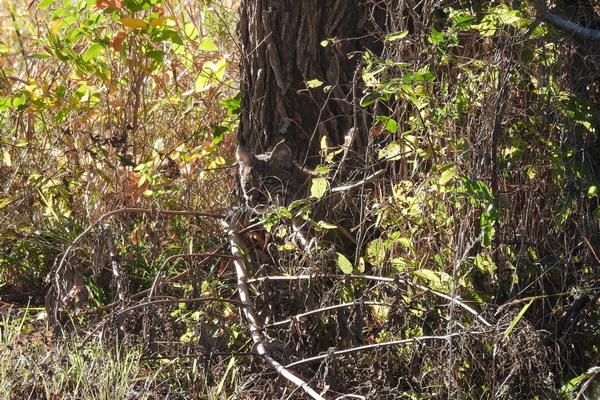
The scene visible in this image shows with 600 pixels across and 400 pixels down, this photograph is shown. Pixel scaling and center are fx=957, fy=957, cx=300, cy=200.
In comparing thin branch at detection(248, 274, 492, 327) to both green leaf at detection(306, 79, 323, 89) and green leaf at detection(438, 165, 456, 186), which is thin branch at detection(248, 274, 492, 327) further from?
green leaf at detection(306, 79, 323, 89)

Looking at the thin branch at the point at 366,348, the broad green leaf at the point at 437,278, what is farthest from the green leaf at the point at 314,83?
→ the thin branch at the point at 366,348

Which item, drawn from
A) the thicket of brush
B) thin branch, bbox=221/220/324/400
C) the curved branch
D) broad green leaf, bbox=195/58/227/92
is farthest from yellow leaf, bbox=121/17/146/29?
the curved branch

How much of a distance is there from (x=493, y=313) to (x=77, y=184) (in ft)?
7.76

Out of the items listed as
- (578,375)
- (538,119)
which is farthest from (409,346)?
(538,119)

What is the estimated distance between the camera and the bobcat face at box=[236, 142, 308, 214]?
14.4ft

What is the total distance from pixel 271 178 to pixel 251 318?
30.8 inches

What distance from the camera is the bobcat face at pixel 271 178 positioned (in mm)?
4379

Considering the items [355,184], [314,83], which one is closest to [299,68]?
[314,83]

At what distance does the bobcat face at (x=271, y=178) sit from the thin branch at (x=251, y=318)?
204 mm

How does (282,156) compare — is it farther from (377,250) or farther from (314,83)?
(377,250)

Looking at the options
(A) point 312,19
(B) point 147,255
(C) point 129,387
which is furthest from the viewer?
(B) point 147,255

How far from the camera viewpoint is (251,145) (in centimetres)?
450

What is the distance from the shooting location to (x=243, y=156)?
14.7 feet

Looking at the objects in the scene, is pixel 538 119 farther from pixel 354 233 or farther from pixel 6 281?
pixel 6 281
